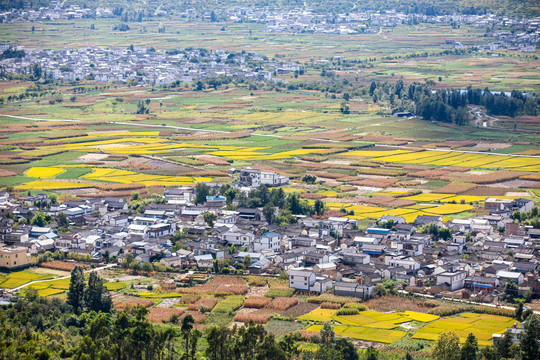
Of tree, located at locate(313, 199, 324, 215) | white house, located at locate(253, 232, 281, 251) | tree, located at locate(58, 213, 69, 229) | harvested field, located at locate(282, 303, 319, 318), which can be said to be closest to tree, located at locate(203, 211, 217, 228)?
white house, located at locate(253, 232, 281, 251)

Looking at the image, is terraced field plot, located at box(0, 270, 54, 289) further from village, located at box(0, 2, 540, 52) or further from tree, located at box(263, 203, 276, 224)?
village, located at box(0, 2, 540, 52)

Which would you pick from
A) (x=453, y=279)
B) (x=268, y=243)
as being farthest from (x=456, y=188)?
(x=453, y=279)

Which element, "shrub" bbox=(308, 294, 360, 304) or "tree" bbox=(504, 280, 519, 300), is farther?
"tree" bbox=(504, 280, 519, 300)

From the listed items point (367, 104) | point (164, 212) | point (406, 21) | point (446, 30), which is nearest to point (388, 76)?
point (367, 104)

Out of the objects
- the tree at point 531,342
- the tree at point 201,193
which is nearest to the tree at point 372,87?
the tree at point 201,193

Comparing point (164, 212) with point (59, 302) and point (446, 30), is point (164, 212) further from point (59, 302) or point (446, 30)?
point (446, 30)

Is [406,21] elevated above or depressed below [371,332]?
above

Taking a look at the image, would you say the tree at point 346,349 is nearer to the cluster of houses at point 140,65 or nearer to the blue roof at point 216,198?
the blue roof at point 216,198
